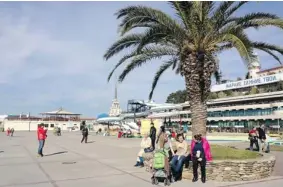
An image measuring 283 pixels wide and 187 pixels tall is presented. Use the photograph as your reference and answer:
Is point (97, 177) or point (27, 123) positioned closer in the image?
point (97, 177)

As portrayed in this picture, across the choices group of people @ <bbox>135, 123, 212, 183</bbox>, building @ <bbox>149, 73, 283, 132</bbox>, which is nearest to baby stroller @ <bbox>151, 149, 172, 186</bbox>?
group of people @ <bbox>135, 123, 212, 183</bbox>

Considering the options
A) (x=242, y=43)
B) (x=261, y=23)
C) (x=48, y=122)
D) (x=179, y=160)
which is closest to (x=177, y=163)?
(x=179, y=160)

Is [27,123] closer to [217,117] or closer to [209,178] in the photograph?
[217,117]

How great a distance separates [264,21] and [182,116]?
7216 centimetres

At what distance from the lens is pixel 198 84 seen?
12.2 metres

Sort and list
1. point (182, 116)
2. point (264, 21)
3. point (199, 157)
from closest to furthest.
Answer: point (199, 157) → point (264, 21) → point (182, 116)

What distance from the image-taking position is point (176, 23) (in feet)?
40.5

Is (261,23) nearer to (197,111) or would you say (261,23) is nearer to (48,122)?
(197,111)

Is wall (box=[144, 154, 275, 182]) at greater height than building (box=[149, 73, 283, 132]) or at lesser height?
lesser

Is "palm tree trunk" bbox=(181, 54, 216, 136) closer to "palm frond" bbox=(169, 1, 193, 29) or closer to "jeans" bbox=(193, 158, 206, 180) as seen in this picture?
"palm frond" bbox=(169, 1, 193, 29)

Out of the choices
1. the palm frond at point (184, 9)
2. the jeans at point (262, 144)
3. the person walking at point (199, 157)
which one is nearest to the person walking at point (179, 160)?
the person walking at point (199, 157)

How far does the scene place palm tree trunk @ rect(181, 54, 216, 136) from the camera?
39.9 feet

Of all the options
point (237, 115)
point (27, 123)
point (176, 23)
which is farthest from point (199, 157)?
point (27, 123)

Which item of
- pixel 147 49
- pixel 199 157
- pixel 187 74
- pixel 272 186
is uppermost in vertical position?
pixel 147 49
